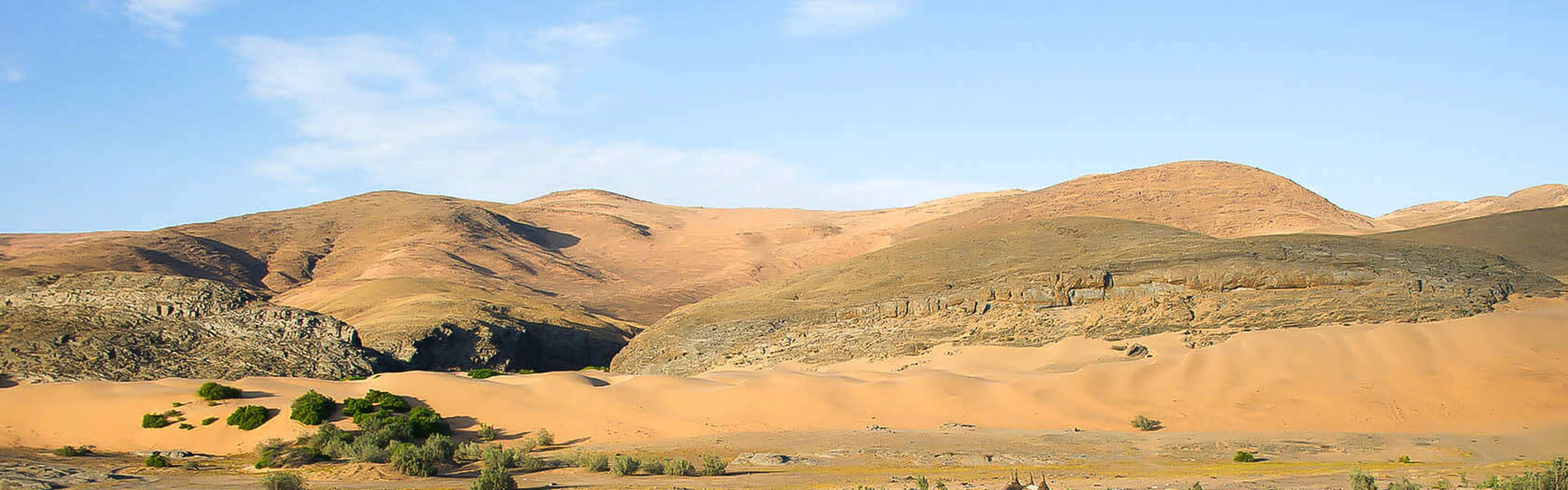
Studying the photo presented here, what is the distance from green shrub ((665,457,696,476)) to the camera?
18328mm

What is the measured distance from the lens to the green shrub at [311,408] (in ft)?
77.0

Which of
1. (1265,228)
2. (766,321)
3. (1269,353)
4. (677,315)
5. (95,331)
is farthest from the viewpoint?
(1265,228)

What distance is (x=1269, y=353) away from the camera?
28.1 metres

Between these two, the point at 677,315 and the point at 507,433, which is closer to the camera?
the point at 507,433

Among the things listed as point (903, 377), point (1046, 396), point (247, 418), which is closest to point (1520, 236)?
point (1046, 396)

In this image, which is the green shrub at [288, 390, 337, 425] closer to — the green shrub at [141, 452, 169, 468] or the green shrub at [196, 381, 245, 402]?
the green shrub at [196, 381, 245, 402]

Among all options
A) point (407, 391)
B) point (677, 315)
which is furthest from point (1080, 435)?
point (677, 315)

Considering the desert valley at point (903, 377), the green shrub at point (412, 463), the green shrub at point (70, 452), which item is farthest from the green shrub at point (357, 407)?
the green shrub at point (70, 452)

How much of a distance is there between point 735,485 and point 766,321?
24154 mm

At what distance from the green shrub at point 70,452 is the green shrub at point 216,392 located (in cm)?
272

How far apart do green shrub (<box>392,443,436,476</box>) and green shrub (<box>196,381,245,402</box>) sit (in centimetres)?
815

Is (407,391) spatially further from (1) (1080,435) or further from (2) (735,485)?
(1) (1080,435)

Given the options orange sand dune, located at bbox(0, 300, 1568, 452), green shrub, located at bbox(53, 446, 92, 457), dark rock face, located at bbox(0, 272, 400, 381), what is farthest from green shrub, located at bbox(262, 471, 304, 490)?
dark rock face, located at bbox(0, 272, 400, 381)

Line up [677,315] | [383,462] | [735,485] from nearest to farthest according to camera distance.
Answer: [735,485]
[383,462]
[677,315]
